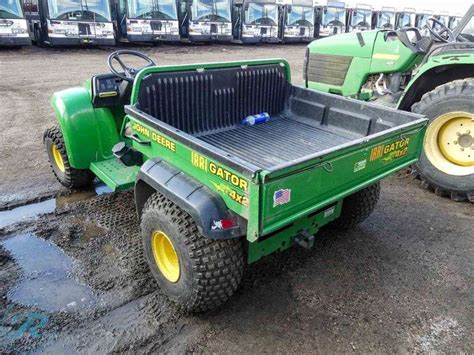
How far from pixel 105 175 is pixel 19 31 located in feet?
42.3

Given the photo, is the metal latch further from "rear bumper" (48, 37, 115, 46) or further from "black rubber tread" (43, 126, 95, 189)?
"rear bumper" (48, 37, 115, 46)

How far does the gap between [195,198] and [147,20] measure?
1594 cm

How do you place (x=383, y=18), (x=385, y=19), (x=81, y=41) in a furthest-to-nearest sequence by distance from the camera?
(x=385, y=19), (x=383, y=18), (x=81, y=41)

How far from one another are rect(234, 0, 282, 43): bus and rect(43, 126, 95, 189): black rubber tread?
1723 centimetres

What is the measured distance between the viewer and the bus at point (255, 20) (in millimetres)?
19891

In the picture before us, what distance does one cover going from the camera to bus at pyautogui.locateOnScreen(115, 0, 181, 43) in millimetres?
16078

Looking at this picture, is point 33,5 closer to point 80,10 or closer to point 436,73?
point 80,10

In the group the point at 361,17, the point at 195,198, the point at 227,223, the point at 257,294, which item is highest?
the point at 361,17

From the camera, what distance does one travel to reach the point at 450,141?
4.32 m

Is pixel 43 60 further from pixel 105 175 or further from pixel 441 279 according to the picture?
pixel 441 279

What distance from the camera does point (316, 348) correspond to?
2396 mm

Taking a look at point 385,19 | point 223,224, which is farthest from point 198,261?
point 385,19

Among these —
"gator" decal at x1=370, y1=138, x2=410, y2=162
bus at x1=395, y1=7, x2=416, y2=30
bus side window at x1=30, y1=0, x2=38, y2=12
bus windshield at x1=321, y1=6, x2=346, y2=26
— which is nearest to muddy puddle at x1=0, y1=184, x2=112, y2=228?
"gator" decal at x1=370, y1=138, x2=410, y2=162

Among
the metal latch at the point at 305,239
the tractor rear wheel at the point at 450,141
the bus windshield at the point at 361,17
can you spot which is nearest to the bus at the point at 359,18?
the bus windshield at the point at 361,17
